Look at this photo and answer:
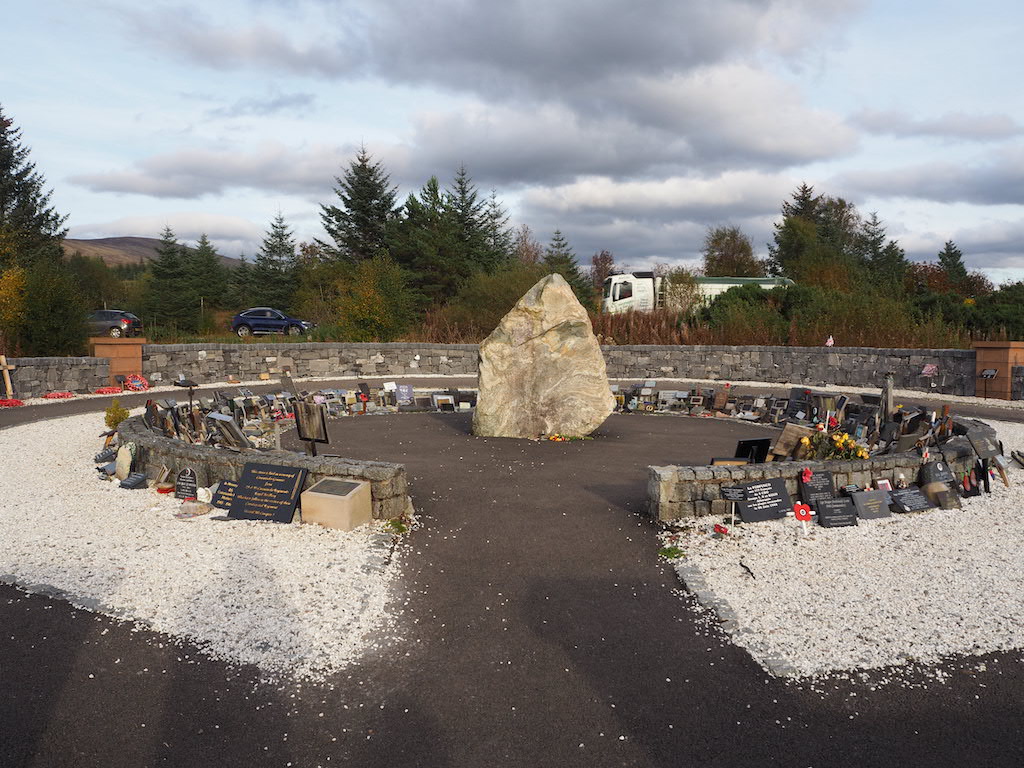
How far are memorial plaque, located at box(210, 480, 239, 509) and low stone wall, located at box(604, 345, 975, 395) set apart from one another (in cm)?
1742

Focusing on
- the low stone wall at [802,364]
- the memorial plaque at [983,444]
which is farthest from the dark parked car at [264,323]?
the memorial plaque at [983,444]

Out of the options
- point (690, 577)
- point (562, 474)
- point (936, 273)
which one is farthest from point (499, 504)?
point (936, 273)

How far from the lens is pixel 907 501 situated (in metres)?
7.80

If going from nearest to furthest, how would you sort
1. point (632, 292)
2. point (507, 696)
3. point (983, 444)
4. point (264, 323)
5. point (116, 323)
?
point (507, 696) → point (983, 444) → point (116, 323) → point (632, 292) → point (264, 323)

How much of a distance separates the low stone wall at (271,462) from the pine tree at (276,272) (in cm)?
4401

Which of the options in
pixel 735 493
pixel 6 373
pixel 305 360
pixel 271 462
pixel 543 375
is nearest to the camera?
pixel 735 493

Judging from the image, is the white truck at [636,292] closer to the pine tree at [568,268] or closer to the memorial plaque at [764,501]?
the pine tree at [568,268]

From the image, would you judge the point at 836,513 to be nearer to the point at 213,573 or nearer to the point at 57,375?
the point at 213,573

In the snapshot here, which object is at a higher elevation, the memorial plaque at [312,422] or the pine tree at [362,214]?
the pine tree at [362,214]

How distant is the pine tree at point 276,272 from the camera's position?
52500 mm

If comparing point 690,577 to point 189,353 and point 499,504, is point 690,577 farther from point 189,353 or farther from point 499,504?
point 189,353

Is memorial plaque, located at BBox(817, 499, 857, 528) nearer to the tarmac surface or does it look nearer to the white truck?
the tarmac surface

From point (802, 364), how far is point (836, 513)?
51.0ft

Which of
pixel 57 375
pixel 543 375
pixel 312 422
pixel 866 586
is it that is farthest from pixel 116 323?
pixel 866 586
